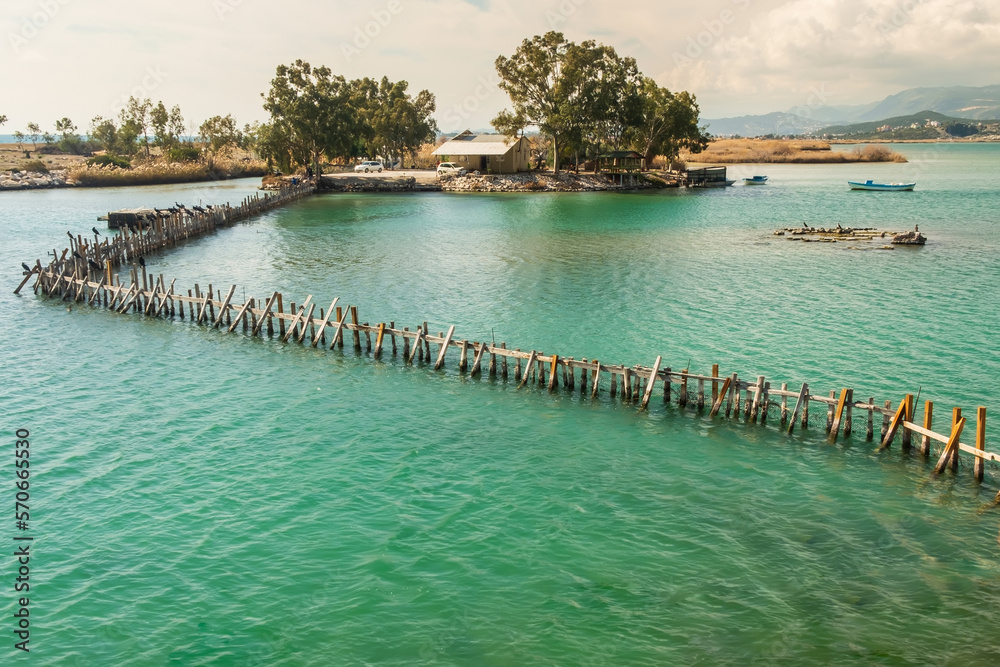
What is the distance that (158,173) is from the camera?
11969cm

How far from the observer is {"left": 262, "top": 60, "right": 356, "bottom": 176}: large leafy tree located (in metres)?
97.7

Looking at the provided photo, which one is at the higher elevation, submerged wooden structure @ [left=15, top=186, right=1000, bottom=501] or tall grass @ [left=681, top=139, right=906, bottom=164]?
tall grass @ [left=681, top=139, right=906, bottom=164]

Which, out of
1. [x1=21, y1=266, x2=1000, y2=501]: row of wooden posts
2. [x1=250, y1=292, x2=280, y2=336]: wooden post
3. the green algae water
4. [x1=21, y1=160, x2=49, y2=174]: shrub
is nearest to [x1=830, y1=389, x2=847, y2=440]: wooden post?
[x1=21, y1=266, x2=1000, y2=501]: row of wooden posts

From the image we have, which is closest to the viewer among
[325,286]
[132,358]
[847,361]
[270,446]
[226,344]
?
[270,446]

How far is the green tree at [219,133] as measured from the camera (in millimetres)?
146125

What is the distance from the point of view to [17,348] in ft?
97.1

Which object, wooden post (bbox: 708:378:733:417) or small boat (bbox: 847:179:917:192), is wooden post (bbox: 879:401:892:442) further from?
small boat (bbox: 847:179:917:192)

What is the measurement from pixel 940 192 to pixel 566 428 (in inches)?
3512

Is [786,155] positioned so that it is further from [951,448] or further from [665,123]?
[951,448]

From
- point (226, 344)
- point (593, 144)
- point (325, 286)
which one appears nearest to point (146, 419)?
point (226, 344)

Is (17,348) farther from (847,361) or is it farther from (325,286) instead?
(847,361)

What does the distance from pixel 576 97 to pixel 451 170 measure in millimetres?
20848

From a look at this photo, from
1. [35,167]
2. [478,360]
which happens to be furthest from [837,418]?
[35,167]

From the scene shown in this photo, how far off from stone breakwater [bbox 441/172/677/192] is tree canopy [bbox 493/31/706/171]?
340 cm
